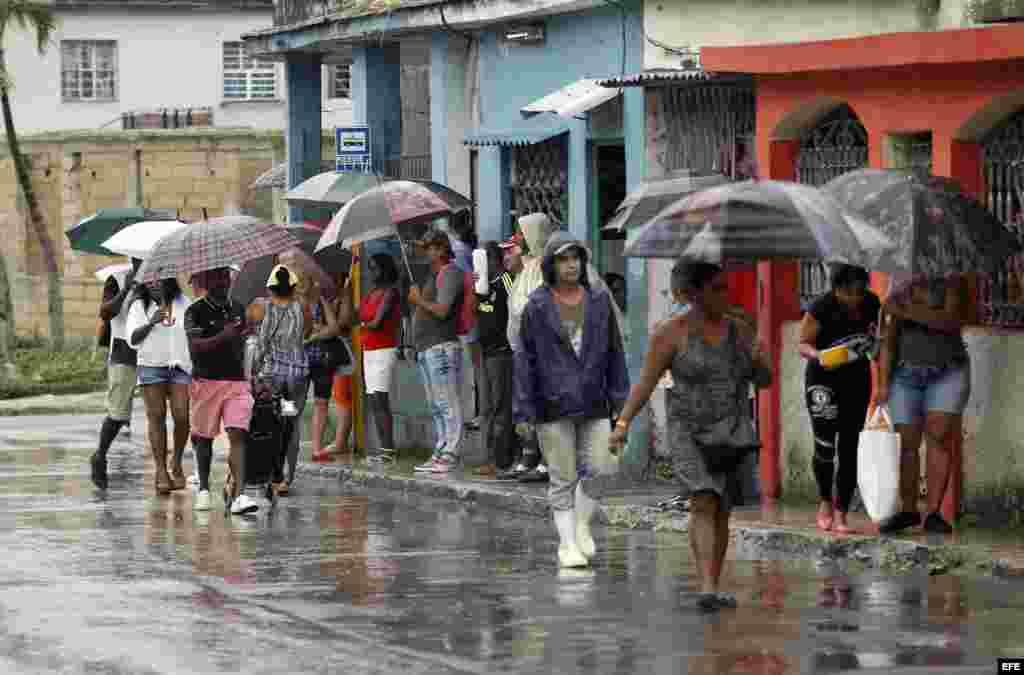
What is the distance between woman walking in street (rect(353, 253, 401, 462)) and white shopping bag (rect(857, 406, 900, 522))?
265 inches

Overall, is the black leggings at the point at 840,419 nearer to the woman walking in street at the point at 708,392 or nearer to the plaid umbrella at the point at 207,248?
the woman walking in street at the point at 708,392

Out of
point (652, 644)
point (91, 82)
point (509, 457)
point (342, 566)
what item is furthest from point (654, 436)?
point (91, 82)

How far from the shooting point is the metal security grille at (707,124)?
57.0 ft

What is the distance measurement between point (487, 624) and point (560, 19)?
31.2 ft

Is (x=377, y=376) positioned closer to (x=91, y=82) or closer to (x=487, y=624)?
(x=487, y=624)

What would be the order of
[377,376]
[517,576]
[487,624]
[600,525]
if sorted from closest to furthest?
[487,624]
[517,576]
[600,525]
[377,376]

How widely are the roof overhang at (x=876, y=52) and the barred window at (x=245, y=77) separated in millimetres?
40519

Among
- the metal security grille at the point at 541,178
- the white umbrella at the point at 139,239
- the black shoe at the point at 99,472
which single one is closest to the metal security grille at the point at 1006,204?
the metal security grille at the point at 541,178

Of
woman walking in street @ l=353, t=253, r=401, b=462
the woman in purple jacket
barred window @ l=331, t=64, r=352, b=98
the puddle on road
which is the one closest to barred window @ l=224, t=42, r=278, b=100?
barred window @ l=331, t=64, r=352, b=98

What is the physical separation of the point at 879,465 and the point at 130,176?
34.3 m

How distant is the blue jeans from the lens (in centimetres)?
1875

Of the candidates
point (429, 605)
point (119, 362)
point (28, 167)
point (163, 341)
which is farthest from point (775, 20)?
point (28, 167)

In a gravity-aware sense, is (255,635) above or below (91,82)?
below

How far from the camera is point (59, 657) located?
10555mm
